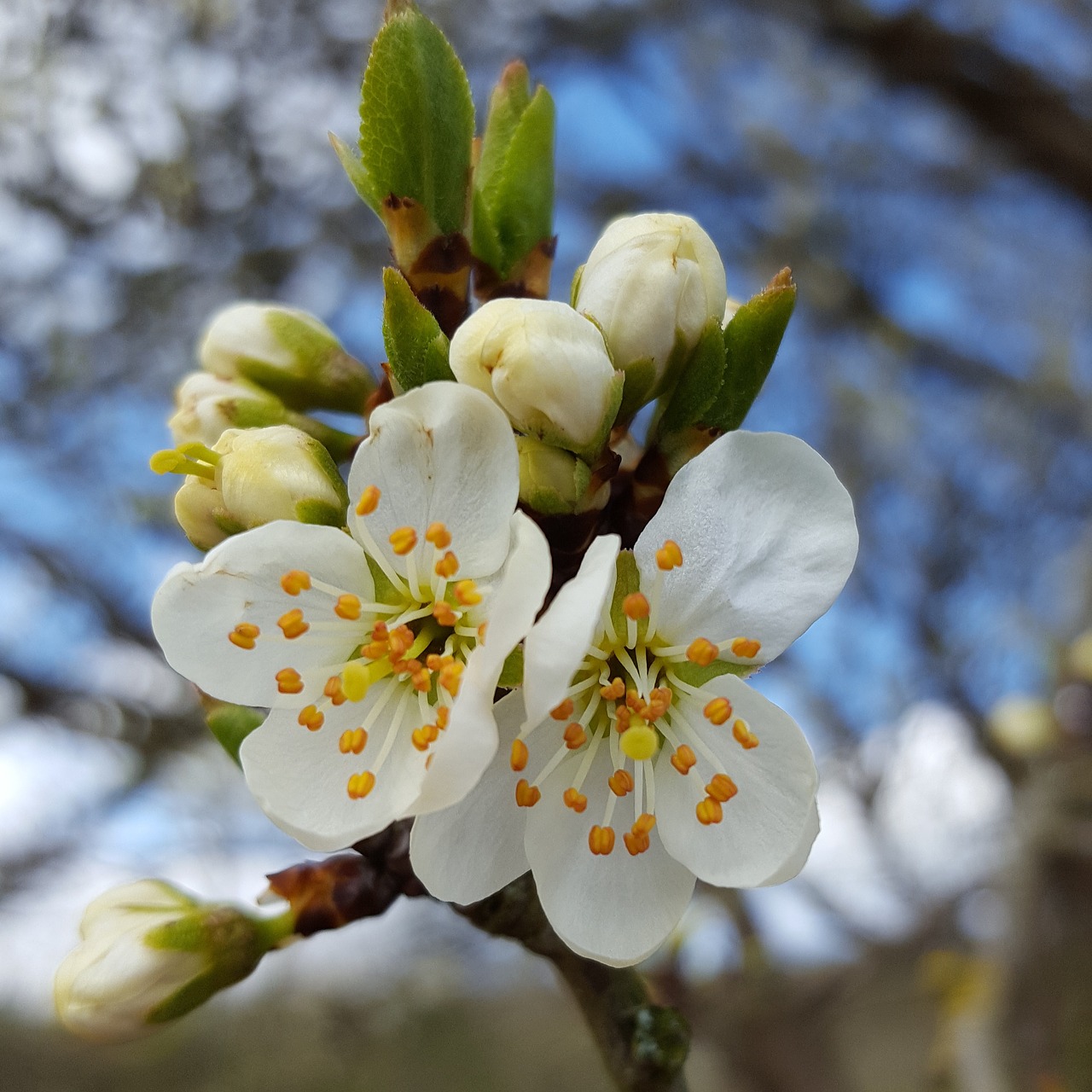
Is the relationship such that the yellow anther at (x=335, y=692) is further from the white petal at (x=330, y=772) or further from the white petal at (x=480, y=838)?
the white petal at (x=480, y=838)

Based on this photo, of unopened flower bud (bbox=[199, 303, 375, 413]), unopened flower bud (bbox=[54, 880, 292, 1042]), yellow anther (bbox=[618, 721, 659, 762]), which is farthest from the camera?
unopened flower bud (bbox=[199, 303, 375, 413])

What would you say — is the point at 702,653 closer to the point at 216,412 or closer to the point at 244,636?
the point at 244,636

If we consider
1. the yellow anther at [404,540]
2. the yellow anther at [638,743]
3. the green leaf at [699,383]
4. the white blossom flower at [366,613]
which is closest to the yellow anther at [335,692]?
the white blossom flower at [366,613]

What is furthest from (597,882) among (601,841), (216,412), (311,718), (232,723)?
(216,412)

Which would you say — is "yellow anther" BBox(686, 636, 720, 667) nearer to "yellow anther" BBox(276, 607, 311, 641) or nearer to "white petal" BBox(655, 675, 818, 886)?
"white petal" BBox(655, 675, 818, 886)

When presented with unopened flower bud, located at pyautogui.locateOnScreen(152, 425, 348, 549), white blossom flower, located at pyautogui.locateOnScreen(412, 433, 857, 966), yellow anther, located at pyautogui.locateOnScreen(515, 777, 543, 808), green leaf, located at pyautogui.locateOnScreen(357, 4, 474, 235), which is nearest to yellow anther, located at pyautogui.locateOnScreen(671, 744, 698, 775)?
white blossom flower, located at pyautogui.locateOnScreen(412, 433, 857, 966)

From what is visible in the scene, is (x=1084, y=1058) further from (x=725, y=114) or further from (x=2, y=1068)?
(x=2, y=1068)

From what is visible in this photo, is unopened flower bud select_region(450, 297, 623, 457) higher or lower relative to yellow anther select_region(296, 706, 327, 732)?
higher
